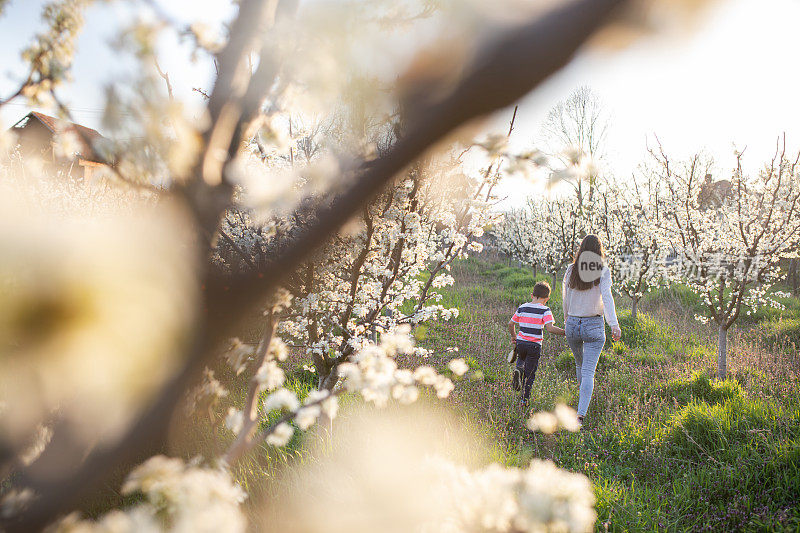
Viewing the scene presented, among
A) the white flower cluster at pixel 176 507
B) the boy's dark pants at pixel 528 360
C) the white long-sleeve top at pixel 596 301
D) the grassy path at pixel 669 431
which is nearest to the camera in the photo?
the white flower cluster at pixel 176 507

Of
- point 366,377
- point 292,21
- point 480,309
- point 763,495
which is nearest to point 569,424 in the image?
point 366,377

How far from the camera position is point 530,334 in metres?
5.22

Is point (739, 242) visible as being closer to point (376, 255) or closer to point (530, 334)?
point (530, 334)

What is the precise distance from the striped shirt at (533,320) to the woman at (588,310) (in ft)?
1.58

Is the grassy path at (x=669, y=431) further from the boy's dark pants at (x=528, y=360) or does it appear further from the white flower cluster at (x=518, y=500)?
the white flower cluster at (x=518, y=500)

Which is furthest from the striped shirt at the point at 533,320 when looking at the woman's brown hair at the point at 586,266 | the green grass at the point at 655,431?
the green grass at the point at 655,431

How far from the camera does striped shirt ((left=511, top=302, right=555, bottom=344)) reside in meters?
5.16

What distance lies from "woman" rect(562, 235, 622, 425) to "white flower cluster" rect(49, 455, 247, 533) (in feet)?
14.8

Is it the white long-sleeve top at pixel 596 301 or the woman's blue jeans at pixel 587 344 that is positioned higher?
the white long-sleeve top at pixel 596 301

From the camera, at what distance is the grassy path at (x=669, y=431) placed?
2920 mm

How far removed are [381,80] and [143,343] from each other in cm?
77

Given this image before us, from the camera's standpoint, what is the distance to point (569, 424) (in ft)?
3.53

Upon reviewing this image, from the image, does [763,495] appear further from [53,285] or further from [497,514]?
[53,285]

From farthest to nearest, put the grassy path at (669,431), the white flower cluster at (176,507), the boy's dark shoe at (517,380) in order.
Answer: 1. the boy's dark shoe at (517,380)
2. the grassy path at (669,431)
3. the white flower cluster at (176,507)
